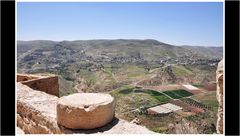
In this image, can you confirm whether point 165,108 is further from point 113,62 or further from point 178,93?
point 113,62

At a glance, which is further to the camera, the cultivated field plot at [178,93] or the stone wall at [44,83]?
the cultivated field plot at [178,93]

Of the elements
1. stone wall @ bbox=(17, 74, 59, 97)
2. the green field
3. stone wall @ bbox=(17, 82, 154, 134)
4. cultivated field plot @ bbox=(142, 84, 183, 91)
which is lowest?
the green field

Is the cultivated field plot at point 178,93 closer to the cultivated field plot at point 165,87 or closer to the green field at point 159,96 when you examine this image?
the green field at point 159,96

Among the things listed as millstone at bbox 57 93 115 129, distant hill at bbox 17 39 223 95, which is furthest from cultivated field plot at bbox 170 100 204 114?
millstone at bbox 57 93 115 129

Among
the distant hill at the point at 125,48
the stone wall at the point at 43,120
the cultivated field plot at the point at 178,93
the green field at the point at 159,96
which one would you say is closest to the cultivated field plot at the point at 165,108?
the green field at the point at 159,96

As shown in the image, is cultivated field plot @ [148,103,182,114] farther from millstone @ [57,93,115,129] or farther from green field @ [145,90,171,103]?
millstone @ [57,93,115,129]
